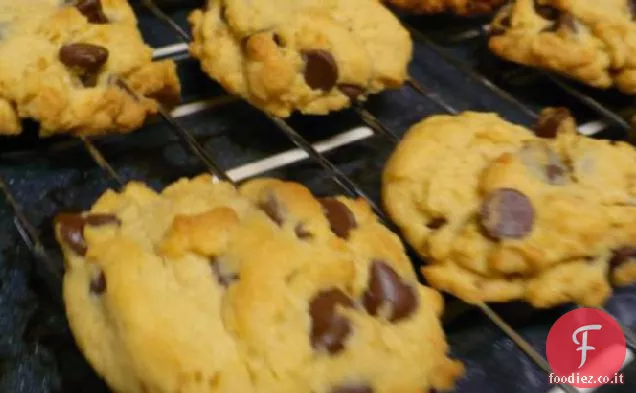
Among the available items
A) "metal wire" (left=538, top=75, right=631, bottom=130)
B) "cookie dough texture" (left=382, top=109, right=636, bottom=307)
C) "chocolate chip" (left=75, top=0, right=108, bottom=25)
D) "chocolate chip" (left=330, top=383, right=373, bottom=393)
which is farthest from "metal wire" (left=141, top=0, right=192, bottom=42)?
"chocolate chip" (left=330, top=383, right=373, bottom=393)

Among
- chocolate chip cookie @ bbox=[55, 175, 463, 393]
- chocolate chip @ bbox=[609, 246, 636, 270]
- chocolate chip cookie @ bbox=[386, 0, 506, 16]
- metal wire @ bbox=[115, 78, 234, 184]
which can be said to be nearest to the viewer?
chocolate chip cookie @ bbox=[55, 175, 463, 393]

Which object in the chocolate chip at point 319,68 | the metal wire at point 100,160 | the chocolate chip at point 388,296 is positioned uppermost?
the chocolate chip at point 319,68

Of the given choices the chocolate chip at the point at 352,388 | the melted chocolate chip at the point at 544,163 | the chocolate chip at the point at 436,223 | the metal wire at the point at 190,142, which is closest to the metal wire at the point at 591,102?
the melted chocolate chip at the point at 544,163

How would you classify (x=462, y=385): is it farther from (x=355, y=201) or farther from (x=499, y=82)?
(x=499, y=82)

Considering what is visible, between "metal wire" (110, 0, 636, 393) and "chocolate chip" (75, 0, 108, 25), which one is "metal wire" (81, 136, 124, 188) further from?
"metal wire" (110, 0, 636, 393)

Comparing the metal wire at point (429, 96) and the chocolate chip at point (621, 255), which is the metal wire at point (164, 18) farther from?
the chocolate chip at point (621, 255)

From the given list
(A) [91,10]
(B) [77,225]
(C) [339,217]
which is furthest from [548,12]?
(B) [77,225]
